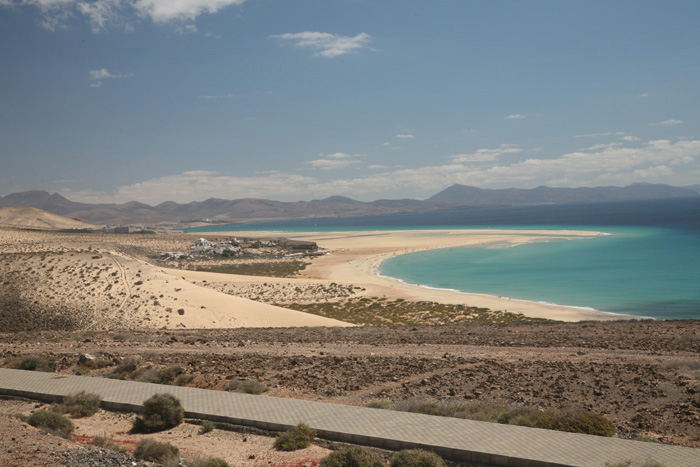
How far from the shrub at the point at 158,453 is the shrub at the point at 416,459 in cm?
338

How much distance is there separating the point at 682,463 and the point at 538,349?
31.5ft

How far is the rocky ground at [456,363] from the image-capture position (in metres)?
10.0

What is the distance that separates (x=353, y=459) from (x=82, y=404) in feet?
20.7

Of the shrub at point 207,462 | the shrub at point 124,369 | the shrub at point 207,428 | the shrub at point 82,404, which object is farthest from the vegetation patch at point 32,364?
the shrub at point 207,462

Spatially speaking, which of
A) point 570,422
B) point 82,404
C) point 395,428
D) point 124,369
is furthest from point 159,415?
point 570,422

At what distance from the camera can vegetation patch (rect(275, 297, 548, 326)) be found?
2852 cm

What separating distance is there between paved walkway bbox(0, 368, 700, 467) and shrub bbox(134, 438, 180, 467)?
62.9 inches

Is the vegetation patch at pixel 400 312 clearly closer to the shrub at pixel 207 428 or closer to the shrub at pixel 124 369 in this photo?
the shrub at pixel 124 369

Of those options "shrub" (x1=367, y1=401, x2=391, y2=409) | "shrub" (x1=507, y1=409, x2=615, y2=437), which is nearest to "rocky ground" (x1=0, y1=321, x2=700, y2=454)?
"shrub" (x1=507, y1=409, x2=615, y2=437)

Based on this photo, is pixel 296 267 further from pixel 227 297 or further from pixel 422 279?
pixel 227 297

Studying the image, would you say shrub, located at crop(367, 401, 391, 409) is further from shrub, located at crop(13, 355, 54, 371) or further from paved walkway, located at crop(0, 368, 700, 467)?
shrub, located at crop(13, 355, 54, 371)

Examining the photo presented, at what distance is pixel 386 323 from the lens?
2866 cm

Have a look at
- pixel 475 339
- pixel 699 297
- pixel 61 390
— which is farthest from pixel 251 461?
pixel 699 297

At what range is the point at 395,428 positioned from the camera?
26.4 ft
